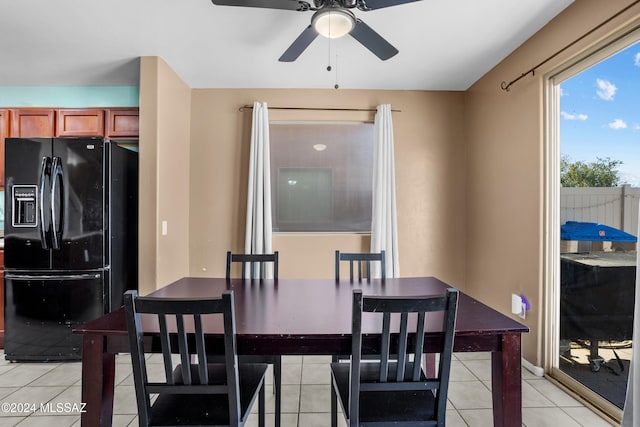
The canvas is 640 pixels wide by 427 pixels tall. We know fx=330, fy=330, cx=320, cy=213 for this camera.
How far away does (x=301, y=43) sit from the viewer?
6.89ft

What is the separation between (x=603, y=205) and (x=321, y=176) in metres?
2.42

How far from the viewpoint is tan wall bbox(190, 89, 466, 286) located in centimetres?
356

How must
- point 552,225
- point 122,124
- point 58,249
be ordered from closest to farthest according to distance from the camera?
point 552,225 < point 58,249 < point 122,124

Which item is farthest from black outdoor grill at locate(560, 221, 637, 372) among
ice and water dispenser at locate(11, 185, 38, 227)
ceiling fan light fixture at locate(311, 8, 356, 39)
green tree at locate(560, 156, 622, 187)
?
ice and water dispenser at locate(11, 185, 38, 227)

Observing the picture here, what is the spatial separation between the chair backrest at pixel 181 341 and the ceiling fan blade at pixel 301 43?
1616 millimetres

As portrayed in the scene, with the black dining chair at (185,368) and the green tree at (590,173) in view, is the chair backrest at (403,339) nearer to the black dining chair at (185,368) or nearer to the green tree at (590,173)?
the black dining chair at (185,368)

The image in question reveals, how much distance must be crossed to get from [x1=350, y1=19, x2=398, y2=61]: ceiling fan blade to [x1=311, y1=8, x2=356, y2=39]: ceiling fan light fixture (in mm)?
67

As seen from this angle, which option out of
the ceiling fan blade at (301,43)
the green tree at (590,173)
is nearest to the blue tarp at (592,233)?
the green tree at (590,173)

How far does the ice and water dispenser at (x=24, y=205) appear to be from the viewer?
2678 mm

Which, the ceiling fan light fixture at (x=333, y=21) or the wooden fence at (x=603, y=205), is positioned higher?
the ceiling fan light fixture at (x=333, y=21)

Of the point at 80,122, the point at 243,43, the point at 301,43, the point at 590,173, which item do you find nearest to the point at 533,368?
the point at 590,173

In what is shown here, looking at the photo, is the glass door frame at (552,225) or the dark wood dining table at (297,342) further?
the glass door frame at (552,225)

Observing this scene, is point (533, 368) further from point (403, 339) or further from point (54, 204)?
point (54, 204)

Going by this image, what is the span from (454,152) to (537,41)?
132 centimetres
